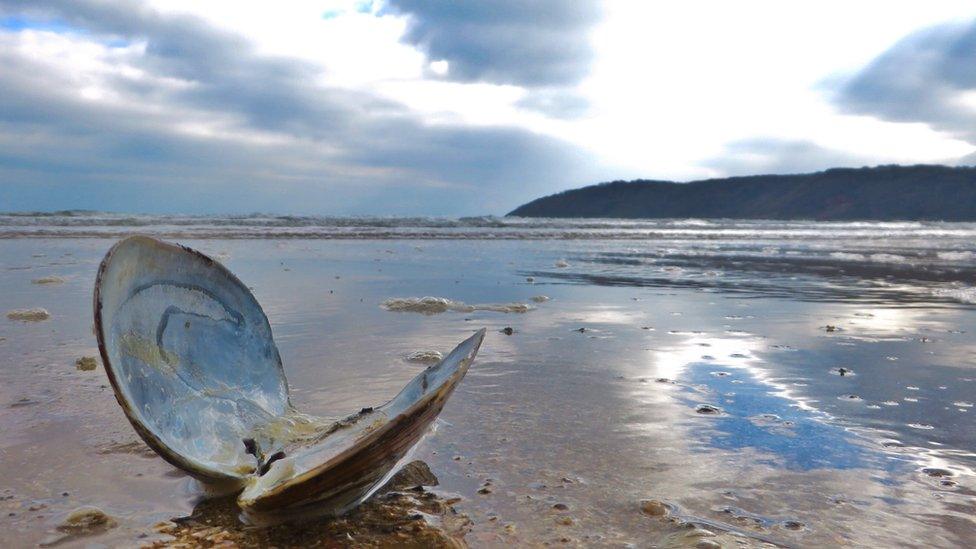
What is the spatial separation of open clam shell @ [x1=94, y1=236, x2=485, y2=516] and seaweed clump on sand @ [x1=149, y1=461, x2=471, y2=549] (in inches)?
2.3

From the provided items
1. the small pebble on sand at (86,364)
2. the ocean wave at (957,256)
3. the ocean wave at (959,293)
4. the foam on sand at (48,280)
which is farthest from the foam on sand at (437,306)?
the ocean wave at (957,256)

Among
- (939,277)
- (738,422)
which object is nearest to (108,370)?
(738,422)

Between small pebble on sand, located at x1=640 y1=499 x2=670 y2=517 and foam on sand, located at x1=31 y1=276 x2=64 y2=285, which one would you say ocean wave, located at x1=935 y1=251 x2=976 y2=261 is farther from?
foam on sand, located at x1=31 y1=276 x2=64 y2=285

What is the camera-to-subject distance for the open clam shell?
1.84 meters

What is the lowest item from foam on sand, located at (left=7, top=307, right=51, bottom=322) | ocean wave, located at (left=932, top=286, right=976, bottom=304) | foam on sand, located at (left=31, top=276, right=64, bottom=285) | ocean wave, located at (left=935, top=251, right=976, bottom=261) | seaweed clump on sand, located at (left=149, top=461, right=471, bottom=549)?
seaweed clump on sand, located at (left=149, top=461, right=471, bottom=549)

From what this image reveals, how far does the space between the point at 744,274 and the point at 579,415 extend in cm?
822

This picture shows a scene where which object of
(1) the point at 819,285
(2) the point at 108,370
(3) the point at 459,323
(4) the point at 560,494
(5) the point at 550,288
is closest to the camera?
(2) the point at 108,370

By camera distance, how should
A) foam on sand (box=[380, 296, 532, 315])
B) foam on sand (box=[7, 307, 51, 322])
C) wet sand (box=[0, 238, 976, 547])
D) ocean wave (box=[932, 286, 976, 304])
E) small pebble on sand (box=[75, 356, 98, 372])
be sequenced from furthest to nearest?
ocean wave (box=[932, 286, 976, 304]), foam on sand (box=[380, 296, 532, 315]), foam on sand (box=[7, 307, 51, 322]), small pebble on sand (box=[75, 356, 98, 372]), wet sand (box=[0, 238, 976, 547])

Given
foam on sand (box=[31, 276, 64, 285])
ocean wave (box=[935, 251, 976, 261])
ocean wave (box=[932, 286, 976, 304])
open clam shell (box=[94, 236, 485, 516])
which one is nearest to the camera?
open clam shell (box=[94, 236, 485, 516])

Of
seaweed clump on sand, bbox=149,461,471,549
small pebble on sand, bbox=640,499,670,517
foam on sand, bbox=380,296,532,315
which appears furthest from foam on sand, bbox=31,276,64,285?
small pebble on sand, bbox=640,499,670,517

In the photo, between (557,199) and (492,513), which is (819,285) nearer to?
(492,513)

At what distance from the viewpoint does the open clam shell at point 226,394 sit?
1.84m

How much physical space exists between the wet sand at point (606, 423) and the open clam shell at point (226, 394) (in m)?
0.17

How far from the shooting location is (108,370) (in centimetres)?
188
